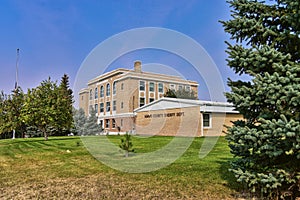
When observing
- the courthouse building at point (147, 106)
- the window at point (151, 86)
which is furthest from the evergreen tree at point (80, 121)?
the window at point (151, 86)

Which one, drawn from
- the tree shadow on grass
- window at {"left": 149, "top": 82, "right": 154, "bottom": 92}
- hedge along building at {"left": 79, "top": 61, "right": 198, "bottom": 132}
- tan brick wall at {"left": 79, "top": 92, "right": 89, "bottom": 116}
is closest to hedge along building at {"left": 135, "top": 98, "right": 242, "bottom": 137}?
hedge along building at {"left": 79, "top": 61, "right": 198, "bottom": 132}

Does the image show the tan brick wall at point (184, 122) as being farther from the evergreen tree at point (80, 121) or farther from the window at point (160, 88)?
the evergreen tree at point (80, 121)

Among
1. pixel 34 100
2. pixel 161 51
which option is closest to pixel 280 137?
pixel 161 51

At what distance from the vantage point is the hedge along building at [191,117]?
22.7 m

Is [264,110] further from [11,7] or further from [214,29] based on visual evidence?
[11,7]

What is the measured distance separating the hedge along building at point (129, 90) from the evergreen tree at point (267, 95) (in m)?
28.2

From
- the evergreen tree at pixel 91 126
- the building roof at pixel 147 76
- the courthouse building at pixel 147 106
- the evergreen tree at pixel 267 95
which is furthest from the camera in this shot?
the building roof at pixel 147 76

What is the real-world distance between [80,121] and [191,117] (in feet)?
54.1

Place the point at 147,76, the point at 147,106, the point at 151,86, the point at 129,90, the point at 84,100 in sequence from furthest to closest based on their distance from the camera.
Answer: the point at 84,100 → the point at 151,86 → the point at 129,90 → the point at 147,76 → the point at 147,106

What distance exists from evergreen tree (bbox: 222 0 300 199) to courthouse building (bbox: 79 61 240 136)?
1651 centimetres

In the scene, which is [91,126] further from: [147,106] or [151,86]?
[151,86]

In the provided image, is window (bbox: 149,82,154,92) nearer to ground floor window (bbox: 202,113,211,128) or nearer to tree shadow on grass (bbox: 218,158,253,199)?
ground floor window (bbox: 202,113,211,128)

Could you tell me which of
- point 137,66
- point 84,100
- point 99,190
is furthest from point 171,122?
point 84,100

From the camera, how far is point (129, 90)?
35.6 m
